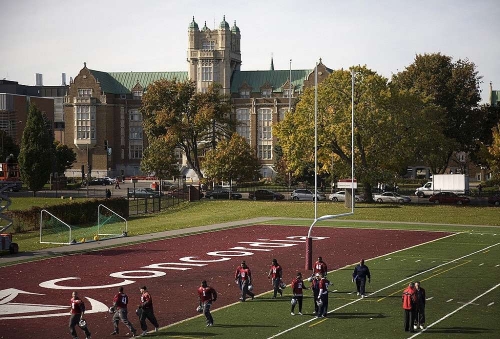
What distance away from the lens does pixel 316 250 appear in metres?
46.3

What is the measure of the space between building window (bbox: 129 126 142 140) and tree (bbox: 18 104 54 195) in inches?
1862

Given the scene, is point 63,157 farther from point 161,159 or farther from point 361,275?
point 361,275

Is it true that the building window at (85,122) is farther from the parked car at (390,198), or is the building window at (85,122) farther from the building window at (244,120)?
the parked car at (390,198)

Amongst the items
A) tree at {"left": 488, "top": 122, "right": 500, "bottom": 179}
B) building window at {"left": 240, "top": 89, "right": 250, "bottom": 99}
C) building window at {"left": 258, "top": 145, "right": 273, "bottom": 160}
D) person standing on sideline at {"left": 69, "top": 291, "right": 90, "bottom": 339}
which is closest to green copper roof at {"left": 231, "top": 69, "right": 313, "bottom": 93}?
building window at {"left": 240, "top": 89, "right": 250, "bottom": 99}

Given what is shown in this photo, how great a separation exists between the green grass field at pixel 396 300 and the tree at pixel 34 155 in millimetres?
32902

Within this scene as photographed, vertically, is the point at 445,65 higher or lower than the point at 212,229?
higher

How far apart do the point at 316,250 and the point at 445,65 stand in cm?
6201

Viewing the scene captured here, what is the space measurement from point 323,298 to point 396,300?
177 inches

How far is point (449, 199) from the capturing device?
81125mm

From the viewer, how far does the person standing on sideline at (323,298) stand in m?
27.8

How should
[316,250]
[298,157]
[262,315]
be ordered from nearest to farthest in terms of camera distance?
[262,315] → [316,250] → [298,157]

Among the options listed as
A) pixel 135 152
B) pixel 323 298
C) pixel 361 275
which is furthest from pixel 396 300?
pixel 135 152

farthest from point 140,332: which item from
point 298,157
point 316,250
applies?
point 298,157

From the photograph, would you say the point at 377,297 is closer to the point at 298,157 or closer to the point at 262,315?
the point at 262,315
